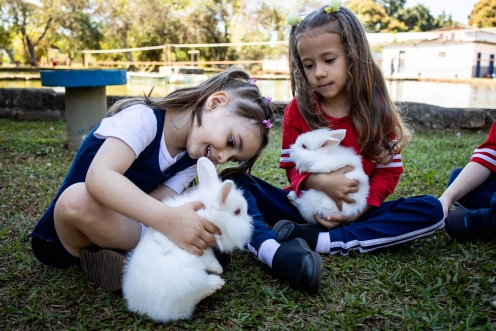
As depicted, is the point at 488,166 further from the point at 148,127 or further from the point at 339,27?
the point at 148,127

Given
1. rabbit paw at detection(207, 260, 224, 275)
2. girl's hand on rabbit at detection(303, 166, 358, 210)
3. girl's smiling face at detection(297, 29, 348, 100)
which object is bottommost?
rabbit paw at detection(207, 260, 224, 275)

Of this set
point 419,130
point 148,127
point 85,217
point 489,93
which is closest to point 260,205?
point 148,127

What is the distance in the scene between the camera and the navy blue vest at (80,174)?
1884 millimetres

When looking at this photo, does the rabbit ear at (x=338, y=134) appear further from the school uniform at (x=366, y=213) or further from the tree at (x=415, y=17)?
the tree at (x=415, y=17)

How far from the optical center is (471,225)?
216 cm

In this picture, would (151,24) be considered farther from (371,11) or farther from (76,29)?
(371,11)

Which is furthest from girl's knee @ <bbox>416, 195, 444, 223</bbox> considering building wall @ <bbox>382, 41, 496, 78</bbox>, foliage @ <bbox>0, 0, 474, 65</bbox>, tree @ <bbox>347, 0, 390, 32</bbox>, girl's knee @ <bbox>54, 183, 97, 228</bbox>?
tree @ <bbox>347, 0, 390, 32</bbox>

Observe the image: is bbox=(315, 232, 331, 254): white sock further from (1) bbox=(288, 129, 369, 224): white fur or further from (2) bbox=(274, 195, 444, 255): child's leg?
(1) bbox=(288, 129, 369, 224): white fur

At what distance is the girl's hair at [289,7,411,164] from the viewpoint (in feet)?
7.44

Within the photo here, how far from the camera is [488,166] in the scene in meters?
2.42

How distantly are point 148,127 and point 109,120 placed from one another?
0.17m

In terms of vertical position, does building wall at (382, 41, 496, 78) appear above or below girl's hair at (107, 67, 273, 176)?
above

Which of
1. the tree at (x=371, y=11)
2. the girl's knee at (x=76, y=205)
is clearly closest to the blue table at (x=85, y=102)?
the girl's knee at (x=76, y=205)

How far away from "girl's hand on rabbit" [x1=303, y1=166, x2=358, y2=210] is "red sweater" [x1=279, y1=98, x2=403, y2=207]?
94 mm
